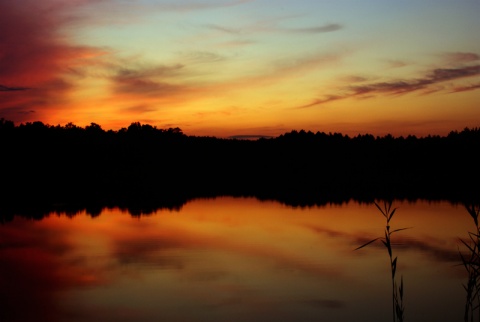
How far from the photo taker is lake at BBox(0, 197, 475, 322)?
8.81 meters

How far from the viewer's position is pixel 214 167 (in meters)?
58.9

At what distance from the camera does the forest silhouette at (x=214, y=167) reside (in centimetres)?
3077

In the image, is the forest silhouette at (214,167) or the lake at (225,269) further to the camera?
the forest silhouette at (214,167)

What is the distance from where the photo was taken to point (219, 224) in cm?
1931

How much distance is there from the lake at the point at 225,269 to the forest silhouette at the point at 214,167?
6438mm

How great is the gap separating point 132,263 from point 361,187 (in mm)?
25991

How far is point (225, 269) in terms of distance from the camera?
11789 millimetres

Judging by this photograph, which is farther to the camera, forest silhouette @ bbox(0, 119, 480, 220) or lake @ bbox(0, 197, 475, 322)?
forest silhouette @ bbox(0, 119, 480, 220)

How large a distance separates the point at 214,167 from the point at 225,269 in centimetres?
4717

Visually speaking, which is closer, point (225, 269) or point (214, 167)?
point (225, 269)

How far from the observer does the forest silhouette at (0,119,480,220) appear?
101 ft

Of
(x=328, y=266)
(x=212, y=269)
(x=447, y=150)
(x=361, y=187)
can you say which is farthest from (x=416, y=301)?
(x=447, y=150)

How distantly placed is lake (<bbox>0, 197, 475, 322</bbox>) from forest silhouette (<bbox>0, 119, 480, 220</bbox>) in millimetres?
6438

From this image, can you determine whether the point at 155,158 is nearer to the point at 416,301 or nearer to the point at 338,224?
the point at 338,224
